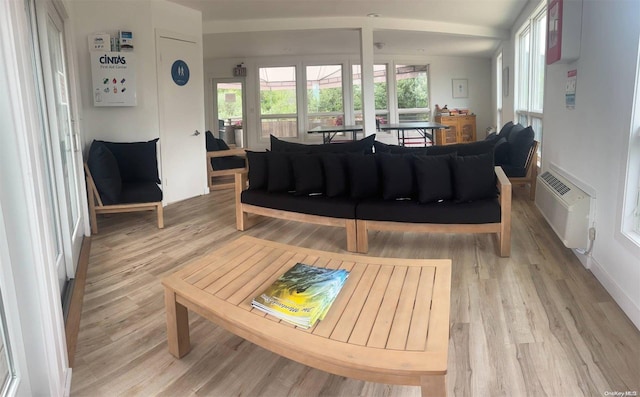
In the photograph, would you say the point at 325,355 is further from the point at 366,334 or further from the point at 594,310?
the point at 594,310

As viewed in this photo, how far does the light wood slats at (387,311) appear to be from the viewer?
1584mm

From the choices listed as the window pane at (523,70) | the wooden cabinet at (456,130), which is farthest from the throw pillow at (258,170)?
the wooden cabinet at (456,130)

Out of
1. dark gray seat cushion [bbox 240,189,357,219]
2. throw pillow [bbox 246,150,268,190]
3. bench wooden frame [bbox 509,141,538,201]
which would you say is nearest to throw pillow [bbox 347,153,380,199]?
dark gray seat cushion [bbox 240,189,357,219]

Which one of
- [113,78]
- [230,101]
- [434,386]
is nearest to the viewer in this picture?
[434,386]

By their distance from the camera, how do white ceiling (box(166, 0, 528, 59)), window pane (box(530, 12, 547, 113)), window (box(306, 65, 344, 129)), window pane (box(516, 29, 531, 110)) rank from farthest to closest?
window (box(306, 65, 344, 129)) < window pane (box(516, 29, 531, 110)) < white ceiling (box(166, 0, 528, 59)) < window pane (box(530, 12, 547, 113))

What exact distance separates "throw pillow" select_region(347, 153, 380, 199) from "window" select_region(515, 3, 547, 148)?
312 centimetres

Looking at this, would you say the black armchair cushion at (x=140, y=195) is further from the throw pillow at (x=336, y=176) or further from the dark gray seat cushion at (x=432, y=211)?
the dark gray seat cushion at (x=432, y=211)

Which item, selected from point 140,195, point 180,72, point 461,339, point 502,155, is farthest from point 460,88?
point 461,339

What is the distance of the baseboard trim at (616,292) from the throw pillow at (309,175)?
7.01ft

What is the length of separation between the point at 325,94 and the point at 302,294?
382 inches

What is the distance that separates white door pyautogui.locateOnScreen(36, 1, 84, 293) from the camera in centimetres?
311

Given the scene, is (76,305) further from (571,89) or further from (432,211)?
(571,89)

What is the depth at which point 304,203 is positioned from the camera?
3861 mm

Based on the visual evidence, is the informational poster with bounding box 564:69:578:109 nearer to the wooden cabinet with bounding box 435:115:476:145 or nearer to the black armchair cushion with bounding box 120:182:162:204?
the black armchair cushion with bounding box 120:182:162:204
